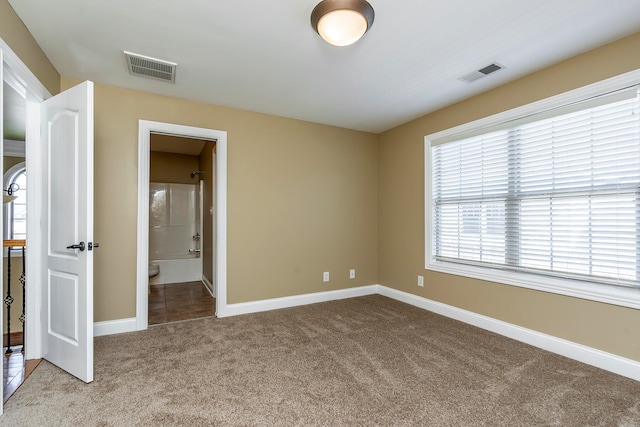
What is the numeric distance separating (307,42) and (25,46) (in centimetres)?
201

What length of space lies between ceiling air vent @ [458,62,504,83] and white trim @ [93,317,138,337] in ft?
13.4

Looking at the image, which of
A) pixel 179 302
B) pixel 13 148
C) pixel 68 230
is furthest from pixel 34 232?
pixel 13 148

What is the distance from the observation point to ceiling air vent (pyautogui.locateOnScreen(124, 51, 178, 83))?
8.12ft

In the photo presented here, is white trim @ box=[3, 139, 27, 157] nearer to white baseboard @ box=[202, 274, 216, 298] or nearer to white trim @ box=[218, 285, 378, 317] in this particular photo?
white baseboard @ box=[202, 274, 216, 298]

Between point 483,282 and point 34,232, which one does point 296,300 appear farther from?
point 34,232

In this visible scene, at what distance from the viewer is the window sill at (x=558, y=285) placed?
2.19 meters

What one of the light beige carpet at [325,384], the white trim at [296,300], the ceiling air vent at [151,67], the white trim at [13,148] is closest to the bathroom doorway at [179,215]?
the white trim at [296,300]

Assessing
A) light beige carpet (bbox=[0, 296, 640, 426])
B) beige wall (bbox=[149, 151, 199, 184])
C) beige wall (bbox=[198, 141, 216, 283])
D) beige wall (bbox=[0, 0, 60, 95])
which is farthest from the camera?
beige wall (bbox=[149, 151, 199, 184])

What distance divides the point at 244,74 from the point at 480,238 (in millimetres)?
2971

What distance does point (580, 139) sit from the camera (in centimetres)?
245

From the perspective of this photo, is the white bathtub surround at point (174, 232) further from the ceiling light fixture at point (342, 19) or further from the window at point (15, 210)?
the ceiling light fixture at point (342, 19)

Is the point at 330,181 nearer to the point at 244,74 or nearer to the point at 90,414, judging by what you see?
the point at 244,74

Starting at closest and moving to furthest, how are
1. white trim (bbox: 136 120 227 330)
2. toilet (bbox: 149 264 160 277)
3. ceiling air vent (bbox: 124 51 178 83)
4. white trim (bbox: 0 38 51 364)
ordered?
white trim (bbox: 0 38 51 364) → ceiling air vent (bbox: 124 51 178 83) → white trim (bbox: 136 120 227 330) → toilet (bbox: 149 264 160 277)

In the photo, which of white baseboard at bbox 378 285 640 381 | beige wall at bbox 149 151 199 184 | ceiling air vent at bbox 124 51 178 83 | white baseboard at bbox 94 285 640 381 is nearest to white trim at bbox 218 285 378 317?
white baseboard at bbox 94 285 640 381
